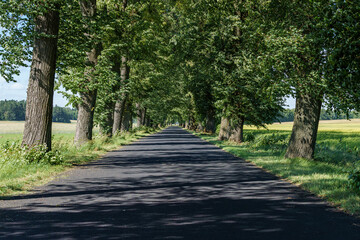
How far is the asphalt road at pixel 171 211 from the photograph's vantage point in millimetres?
4684

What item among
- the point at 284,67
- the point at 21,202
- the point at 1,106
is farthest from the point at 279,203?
the point at 1,106

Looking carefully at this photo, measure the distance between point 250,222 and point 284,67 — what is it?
7.65m

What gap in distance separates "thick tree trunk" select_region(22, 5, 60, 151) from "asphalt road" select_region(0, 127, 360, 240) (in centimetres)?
277

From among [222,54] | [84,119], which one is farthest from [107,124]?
[222,54]

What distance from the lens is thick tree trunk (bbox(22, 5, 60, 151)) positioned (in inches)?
446

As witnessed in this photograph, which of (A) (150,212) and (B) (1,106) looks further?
(B) (1,106)

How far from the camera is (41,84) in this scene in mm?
11523

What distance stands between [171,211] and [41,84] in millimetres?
7879

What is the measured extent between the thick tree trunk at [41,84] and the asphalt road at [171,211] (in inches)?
109

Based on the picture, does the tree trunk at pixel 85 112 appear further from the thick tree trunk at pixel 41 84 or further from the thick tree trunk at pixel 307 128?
the thick tree trunk at pixel 307 128

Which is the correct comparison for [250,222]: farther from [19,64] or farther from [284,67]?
[19,64]

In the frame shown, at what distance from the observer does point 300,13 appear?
13.1 meters

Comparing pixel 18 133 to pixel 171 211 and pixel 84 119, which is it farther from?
pixel 171 211

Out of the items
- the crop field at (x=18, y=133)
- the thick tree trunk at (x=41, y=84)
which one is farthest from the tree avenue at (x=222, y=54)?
the crop field at (x=18, y=133)
